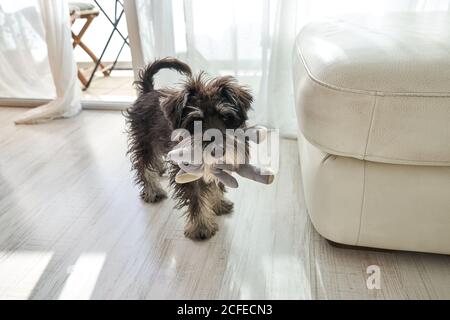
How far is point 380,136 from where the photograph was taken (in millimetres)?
911

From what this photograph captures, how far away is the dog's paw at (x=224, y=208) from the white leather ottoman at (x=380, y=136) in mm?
344

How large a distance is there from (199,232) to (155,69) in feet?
2.06

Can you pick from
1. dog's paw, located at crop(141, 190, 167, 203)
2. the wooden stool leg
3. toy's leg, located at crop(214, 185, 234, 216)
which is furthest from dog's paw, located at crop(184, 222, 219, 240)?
the wooden stool leg

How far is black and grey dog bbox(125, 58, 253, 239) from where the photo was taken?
102 centimetres

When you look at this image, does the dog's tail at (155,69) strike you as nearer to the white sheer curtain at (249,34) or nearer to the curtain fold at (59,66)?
the white sheer curtain at (249,34)

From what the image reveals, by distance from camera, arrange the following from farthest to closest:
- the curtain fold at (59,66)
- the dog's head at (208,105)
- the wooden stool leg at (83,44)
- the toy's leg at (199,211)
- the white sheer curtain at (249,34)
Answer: the wooden stool leg at (83,44)
the curtain fold at (59,66)
the white sheer curtain at (249,34)
the toy's leg at (199,211)
the dog's head at (208,105)

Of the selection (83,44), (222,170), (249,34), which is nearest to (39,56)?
(83,44)

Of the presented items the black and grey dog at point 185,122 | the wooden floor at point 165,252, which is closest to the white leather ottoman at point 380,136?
the wooden floor at point 165,252

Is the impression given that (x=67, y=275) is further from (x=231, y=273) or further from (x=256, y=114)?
(x=256, y=114)

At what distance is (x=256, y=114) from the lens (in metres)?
2.02

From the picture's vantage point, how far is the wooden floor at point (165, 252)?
1.04 m

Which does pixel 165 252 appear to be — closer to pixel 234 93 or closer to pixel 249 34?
pixel 234 93

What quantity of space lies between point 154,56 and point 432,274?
1.67 m

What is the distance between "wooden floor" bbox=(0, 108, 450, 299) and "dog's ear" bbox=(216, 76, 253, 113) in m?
0.48
